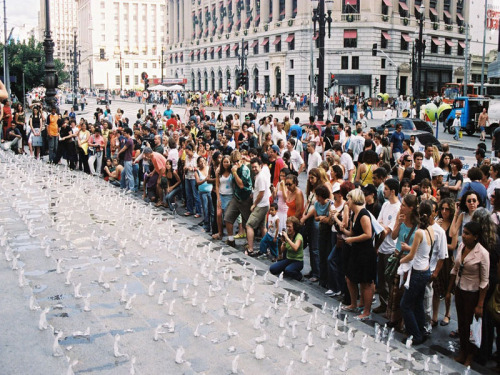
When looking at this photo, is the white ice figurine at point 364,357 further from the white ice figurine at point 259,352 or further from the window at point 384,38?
the window at point 384,38

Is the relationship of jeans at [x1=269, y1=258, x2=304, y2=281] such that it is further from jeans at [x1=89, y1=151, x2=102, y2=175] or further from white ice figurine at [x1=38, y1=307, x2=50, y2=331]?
jeans at [x1=89, y1=151, x2=102, y2=175]

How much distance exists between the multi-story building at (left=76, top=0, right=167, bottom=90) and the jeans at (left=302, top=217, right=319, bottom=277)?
131 m

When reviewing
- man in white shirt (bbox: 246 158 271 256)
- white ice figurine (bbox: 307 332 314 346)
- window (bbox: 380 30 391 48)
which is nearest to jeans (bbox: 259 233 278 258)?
man in white shirt (bbox: 246 158 271 256)

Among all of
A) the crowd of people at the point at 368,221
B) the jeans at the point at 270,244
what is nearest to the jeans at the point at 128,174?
the crowd of people at the point at 368,221

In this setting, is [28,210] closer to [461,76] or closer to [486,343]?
[486,343]

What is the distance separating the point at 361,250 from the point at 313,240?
66.4 inches

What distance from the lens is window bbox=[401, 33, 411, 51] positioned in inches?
2432

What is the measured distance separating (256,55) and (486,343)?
67.9 m

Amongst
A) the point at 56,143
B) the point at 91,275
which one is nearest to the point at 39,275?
the point at 91,275

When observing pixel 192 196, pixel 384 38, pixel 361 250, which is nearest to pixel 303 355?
pixel 361 250

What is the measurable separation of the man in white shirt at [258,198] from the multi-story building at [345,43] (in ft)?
138

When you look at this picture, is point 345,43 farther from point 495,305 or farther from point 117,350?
point 117,350

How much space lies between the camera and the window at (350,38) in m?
60.0

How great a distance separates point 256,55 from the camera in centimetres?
7138
